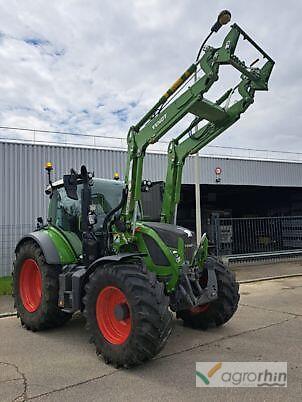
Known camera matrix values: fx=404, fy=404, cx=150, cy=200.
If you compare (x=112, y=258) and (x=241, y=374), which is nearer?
(x=241, y=374)

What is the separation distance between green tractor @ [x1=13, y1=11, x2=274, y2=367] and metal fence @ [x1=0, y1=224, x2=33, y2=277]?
5844 millimetres

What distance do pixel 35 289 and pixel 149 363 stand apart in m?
Answer: 3.03

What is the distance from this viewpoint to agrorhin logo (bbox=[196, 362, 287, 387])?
4.33 metres

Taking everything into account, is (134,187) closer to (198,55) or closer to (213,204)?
(198,55)

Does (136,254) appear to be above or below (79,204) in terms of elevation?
below

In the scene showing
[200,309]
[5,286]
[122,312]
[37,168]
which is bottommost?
[5,286]

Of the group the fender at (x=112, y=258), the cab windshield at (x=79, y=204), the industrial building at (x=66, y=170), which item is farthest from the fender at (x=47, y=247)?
the industrial building at (x=66, y=170)

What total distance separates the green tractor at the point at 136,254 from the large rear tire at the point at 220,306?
0.05 ft

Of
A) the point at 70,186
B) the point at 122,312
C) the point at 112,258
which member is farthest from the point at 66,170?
the point at 122,312

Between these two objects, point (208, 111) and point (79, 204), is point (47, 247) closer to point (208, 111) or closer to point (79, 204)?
point (79, 204)

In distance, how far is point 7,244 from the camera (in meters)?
12.7

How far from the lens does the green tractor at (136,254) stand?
486 cm

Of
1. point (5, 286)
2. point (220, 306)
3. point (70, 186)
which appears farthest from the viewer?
point (5, 286)

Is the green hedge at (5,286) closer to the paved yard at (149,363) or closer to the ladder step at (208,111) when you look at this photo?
the paved yard at (149,363)
